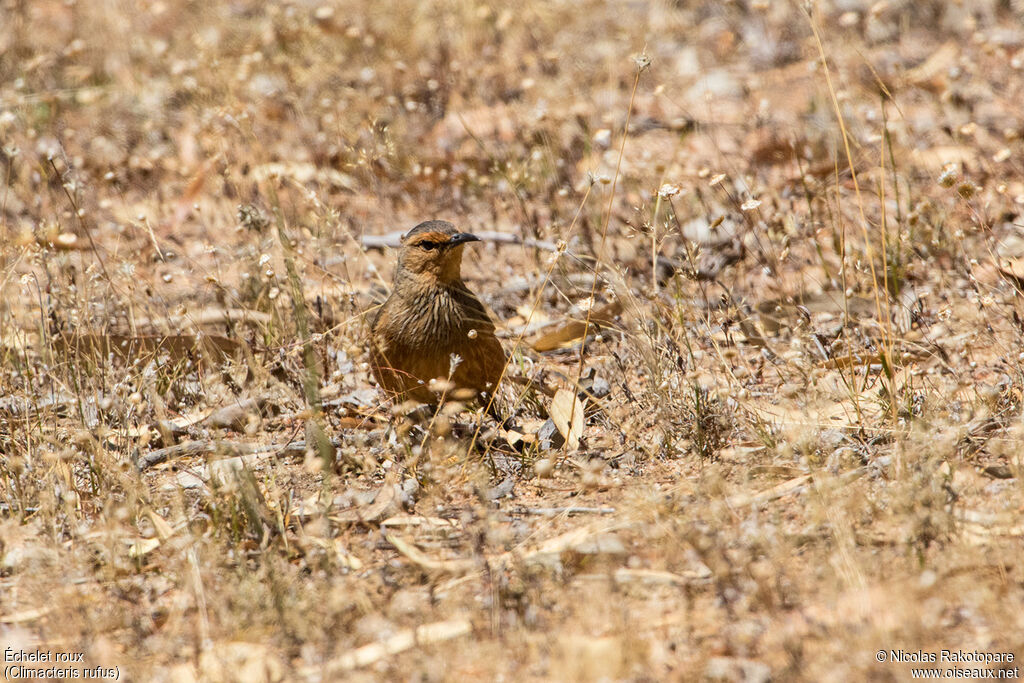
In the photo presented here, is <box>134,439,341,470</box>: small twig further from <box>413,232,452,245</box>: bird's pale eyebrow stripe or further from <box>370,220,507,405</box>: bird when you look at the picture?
<box>413,232,452,245</box>: bird's pale eyebrow stripe

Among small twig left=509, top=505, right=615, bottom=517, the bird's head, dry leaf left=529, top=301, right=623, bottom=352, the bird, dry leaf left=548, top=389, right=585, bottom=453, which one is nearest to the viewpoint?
small twig left=509, top=505, right=615, bottom=517

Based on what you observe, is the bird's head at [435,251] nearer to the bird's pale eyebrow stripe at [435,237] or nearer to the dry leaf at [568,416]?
the bird's pale eyebrow stripe at [435,237]

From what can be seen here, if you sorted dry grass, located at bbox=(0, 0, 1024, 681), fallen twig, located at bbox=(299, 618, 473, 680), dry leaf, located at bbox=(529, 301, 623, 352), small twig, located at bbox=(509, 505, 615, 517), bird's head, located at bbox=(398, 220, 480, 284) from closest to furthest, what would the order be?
1. fallen twig, located at bbox=(299, 618, 473, 680)
2. dry grass, located at bbox=(0, 0, 1024, 681)
3. small twig, located at bbox=(509, 505, 615, 517)
4. bird's head, located at bbox=(398, 220, 480, 284)
5. dry leaf, located at bbox=(529, 301, 623, 352)

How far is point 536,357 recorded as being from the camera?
17.5 feet

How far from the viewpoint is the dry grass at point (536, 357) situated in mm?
3199

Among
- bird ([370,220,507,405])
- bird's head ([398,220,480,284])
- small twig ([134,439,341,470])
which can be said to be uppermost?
bird's head ([398,220,480,284])

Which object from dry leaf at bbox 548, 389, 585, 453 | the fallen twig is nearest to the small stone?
dry leaf at bbox 548, 389, 585, 453

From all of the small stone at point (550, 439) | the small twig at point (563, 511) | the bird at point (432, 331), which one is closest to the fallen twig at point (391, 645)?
the small twig at point (563, 511)

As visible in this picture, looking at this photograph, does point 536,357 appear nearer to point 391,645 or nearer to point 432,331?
point 432,331

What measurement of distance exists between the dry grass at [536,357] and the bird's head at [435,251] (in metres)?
0.40

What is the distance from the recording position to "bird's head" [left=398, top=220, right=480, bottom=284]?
16.2ft

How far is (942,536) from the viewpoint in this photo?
10.8 ft

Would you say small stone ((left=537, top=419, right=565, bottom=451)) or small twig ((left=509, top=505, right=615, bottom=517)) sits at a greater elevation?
small twig ((left=509, top=505, right=615, bottom=517))

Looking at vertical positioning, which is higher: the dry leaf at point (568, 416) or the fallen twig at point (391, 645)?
the fallen twig at point (391, 645)
